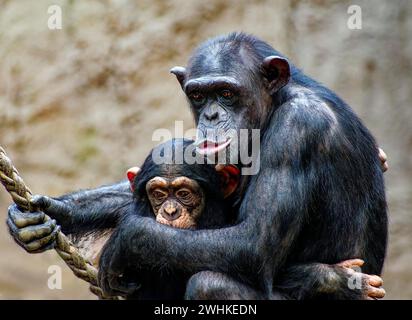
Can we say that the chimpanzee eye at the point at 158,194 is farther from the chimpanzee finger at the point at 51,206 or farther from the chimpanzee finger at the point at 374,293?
the chimpanzee finger at the point at 374,293

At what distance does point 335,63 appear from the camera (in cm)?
1124

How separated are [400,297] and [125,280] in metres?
6.09

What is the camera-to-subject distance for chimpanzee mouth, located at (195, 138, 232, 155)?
19.0 ft

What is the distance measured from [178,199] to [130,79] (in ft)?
18.7

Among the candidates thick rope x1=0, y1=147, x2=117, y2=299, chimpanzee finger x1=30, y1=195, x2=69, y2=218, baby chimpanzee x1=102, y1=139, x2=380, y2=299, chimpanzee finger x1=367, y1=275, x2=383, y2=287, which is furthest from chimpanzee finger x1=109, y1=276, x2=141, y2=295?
chimpanzee finger x1=367, y1=275, x2=383, y2=287

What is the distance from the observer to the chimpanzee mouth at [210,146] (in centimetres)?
580

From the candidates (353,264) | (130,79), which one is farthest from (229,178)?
(130,79)

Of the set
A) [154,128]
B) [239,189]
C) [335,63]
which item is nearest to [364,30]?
[335,63]

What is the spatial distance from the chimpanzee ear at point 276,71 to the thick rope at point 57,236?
2.00 m

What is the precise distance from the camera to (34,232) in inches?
234

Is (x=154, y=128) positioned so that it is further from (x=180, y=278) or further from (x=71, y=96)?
(x=180, y=278)

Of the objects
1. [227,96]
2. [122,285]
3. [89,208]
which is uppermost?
[227,96]

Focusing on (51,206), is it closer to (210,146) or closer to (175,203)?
(175,203)

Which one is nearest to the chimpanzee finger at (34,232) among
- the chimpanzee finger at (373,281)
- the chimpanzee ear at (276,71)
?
the chimpanzee ear at (276,71)
